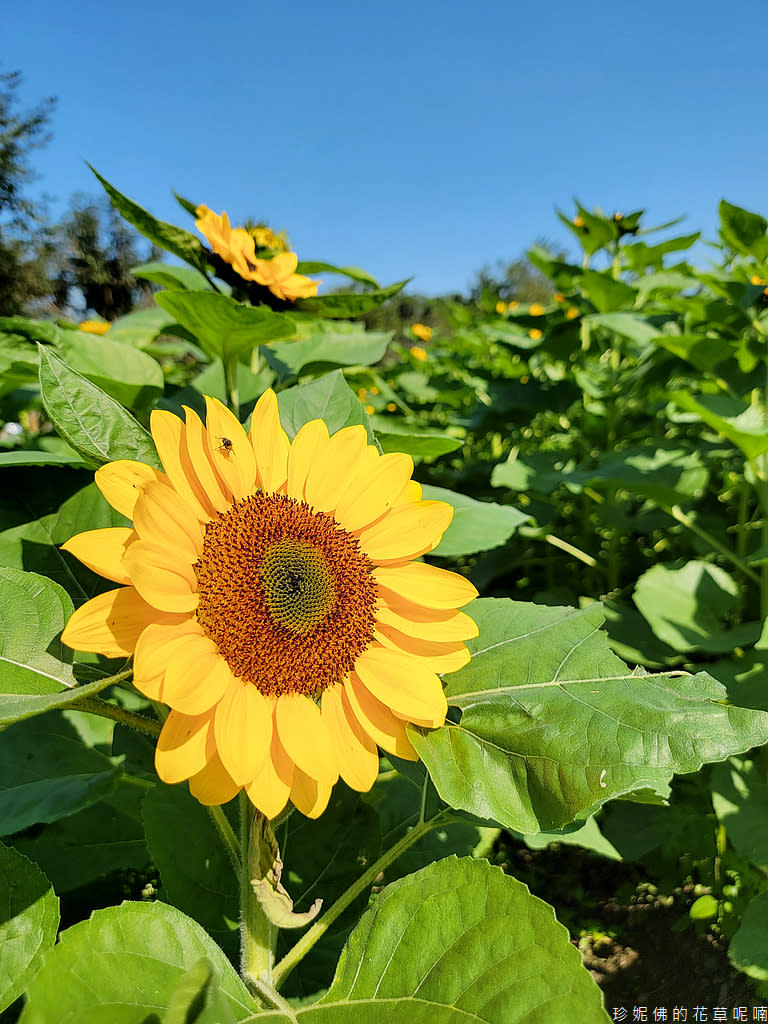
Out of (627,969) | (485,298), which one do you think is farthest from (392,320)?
(627,969)

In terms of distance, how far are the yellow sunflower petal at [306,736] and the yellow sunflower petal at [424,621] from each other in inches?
6.0

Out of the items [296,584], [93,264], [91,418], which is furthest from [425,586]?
[93,264]

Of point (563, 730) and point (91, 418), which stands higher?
point (91, 418)

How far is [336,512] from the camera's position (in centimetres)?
93

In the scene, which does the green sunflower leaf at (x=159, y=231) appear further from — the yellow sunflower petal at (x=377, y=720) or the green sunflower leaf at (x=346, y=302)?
the yellow sunflower petal at (x=377, y=720)

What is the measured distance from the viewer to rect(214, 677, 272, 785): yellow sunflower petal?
724 mm

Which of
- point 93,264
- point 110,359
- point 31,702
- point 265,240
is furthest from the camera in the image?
point 93,264

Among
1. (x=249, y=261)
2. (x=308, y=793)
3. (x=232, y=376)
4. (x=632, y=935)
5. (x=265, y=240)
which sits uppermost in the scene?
(x=265, y=240)

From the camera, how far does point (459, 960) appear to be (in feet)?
2.70

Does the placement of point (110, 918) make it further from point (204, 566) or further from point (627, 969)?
point (627, 969)

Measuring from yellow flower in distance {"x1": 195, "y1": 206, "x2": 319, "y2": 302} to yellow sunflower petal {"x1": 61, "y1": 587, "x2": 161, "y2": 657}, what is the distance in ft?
2.93

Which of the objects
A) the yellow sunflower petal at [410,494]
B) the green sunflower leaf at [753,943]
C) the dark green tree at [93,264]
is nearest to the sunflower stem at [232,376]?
the yellow sunflower petal at [410,494]

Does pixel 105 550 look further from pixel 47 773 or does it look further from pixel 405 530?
pixel 47 773

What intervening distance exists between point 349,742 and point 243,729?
14 centimetres
